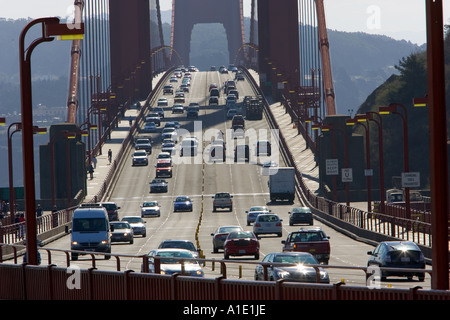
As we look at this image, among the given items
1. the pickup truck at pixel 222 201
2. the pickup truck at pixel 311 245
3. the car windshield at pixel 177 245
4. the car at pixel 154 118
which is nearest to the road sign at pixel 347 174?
the pickup truck at pixel 222 201

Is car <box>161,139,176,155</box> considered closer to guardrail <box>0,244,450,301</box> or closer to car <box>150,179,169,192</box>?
car <box>150,179,169,192</box>

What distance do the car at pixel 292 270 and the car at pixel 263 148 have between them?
88.3m

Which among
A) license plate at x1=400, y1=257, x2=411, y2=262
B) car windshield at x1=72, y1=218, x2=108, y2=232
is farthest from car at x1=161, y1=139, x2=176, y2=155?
license plate at x1=400, y1=257, x2=411, y2=262

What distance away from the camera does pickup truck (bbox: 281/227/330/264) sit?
40.0 m

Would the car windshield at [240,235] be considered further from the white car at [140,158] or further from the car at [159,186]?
the white car at [140,158]

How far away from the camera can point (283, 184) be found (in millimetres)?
87125

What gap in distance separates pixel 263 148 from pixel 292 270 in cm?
9326

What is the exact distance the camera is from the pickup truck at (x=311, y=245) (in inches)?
1577

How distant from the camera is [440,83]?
17.5 meters

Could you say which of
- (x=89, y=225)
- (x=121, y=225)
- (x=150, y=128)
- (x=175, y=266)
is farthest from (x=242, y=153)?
(x=175, y=266)
